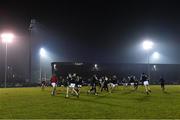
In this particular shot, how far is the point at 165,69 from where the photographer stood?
96.2 m

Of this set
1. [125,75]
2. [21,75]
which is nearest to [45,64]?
[21,75]

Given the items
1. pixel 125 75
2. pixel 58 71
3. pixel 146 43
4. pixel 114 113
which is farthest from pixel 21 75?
pixel 114 113

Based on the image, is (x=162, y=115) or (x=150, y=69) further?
(x=150, y=69)

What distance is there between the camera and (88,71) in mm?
87062

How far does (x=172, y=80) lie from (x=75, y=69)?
2670 cm

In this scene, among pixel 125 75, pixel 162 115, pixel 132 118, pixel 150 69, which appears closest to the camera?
pixel 132 118

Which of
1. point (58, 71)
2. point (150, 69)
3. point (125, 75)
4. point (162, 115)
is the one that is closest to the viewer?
point (162, 115)

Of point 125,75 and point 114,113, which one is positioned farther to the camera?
point 125,75

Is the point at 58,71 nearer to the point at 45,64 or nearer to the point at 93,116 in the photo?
the point at 45,64

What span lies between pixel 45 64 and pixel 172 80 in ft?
108

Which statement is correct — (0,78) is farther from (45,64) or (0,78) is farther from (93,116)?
(93,116)

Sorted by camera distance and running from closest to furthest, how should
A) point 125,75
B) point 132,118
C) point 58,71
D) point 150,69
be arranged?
1. point 132,118
2. point 58,71
3. point 125,75
4. point 150,69

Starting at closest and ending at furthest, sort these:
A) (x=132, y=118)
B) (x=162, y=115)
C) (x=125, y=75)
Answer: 1. (x=132, y=118)
2. (x=162, y=115)
3. (x=125, y=75)

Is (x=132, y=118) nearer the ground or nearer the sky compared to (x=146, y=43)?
nearer the ground
